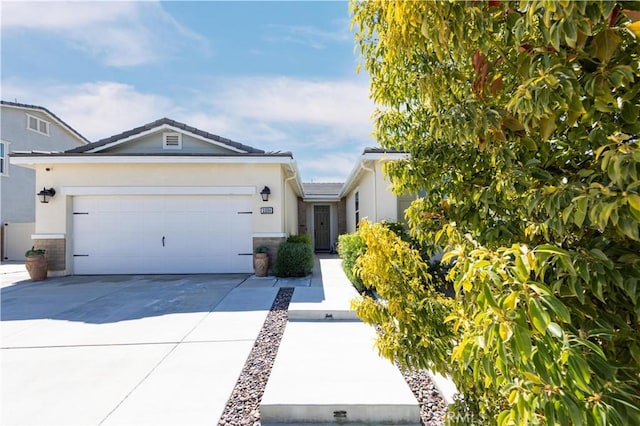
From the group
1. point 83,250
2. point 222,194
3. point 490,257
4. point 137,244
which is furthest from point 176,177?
point 490,257

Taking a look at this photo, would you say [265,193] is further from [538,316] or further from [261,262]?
[538,316]

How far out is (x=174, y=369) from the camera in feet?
12.9

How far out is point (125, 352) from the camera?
4457 millimetres

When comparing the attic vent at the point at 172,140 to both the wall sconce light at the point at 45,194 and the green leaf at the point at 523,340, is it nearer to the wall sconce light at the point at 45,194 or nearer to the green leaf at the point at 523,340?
the wall sconce light at the point at 45,194

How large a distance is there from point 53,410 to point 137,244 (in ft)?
27.2

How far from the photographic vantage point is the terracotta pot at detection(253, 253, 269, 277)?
10000mm

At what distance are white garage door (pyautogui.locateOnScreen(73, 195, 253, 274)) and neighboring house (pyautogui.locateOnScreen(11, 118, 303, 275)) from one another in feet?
0.11

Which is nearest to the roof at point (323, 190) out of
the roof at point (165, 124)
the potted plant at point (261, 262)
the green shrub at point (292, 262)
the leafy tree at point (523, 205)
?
the roof at point (165, 124)

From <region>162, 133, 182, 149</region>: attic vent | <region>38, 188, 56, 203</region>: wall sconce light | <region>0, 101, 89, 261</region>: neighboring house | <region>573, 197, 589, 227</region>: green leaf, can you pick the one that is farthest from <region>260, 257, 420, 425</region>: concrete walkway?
<region>0, 101, 89, 261</region>: neighboring house

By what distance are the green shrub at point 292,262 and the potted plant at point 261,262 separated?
0.34 m

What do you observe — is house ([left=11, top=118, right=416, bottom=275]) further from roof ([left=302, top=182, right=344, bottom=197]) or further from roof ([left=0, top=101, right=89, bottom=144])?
roof ([left=0, top=101, right=89, bottom=144])

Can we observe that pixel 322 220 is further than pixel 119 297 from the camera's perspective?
Yes

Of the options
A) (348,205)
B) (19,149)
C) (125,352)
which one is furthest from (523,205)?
(19,149)

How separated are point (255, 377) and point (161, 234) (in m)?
8.30
